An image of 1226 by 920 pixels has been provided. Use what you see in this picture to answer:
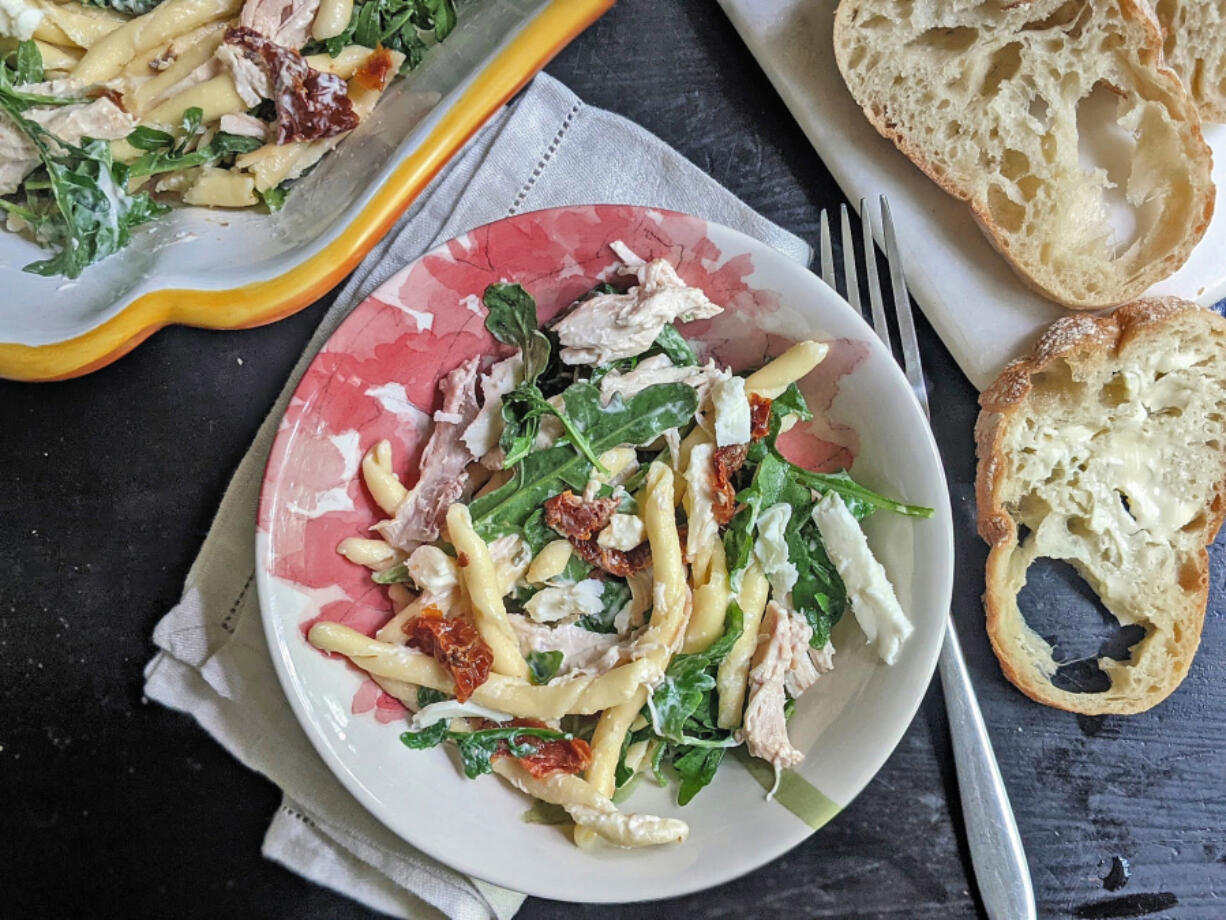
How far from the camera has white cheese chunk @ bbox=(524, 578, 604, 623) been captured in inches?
66.7

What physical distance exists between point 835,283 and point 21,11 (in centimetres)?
168

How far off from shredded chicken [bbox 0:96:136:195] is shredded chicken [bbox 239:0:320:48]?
0.31 meters

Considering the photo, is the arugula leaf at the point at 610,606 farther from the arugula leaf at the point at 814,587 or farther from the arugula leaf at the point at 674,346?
the arugula leaf at the point at 674,346

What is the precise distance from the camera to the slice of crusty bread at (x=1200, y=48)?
2.04 m

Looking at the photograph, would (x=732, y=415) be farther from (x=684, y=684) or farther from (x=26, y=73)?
(x=26, y=73)

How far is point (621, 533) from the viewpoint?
1.66m

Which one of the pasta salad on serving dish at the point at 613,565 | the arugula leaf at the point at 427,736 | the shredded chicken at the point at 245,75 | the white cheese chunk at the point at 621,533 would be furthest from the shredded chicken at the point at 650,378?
the shredded chicken at the point at 245,75

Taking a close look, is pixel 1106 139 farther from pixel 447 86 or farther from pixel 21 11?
pixel 21 11

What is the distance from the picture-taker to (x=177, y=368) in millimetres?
1976

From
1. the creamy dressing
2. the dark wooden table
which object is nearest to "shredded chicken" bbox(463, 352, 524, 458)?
the dark wooden table

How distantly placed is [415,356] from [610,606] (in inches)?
23.4

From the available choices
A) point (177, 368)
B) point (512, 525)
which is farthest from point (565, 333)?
point (177, 368)

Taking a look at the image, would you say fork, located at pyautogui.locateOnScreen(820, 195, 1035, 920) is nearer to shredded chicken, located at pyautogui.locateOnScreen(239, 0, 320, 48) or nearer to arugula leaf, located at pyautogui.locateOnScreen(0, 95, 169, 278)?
shredded chicken, located at pyautogui.locateOnScreen(239, 0, 320, 48)

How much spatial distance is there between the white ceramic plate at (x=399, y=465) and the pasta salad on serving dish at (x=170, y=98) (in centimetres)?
43
